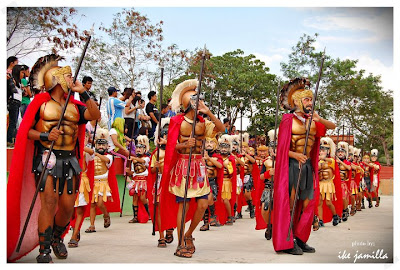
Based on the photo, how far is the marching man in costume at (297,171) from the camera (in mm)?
7352

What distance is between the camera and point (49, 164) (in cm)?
614

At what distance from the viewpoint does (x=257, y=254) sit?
730cm

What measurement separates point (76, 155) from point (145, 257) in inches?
59.8

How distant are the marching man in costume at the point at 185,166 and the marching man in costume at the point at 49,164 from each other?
1.28 m

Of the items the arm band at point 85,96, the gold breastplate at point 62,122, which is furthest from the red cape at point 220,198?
the arm band at point 85,96

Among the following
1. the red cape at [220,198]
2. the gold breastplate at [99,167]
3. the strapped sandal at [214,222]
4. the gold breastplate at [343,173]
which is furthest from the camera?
the gold breastplate at [343,173]

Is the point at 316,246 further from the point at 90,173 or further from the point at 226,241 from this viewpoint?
the point at 90,173

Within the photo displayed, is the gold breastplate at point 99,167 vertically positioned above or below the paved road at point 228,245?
above

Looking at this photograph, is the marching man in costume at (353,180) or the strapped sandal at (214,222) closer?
the strapped sandal at (214,222)

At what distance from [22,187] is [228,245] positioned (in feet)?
10.8

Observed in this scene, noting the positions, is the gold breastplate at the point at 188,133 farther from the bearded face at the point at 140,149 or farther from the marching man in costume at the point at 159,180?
the bearded face at the point at 140,149

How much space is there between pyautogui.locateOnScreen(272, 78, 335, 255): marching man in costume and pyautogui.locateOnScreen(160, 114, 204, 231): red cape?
3.79 ft

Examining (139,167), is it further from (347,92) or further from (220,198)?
(347,92)

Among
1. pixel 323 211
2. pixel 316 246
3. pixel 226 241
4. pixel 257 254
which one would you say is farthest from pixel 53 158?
pixel 323 211
